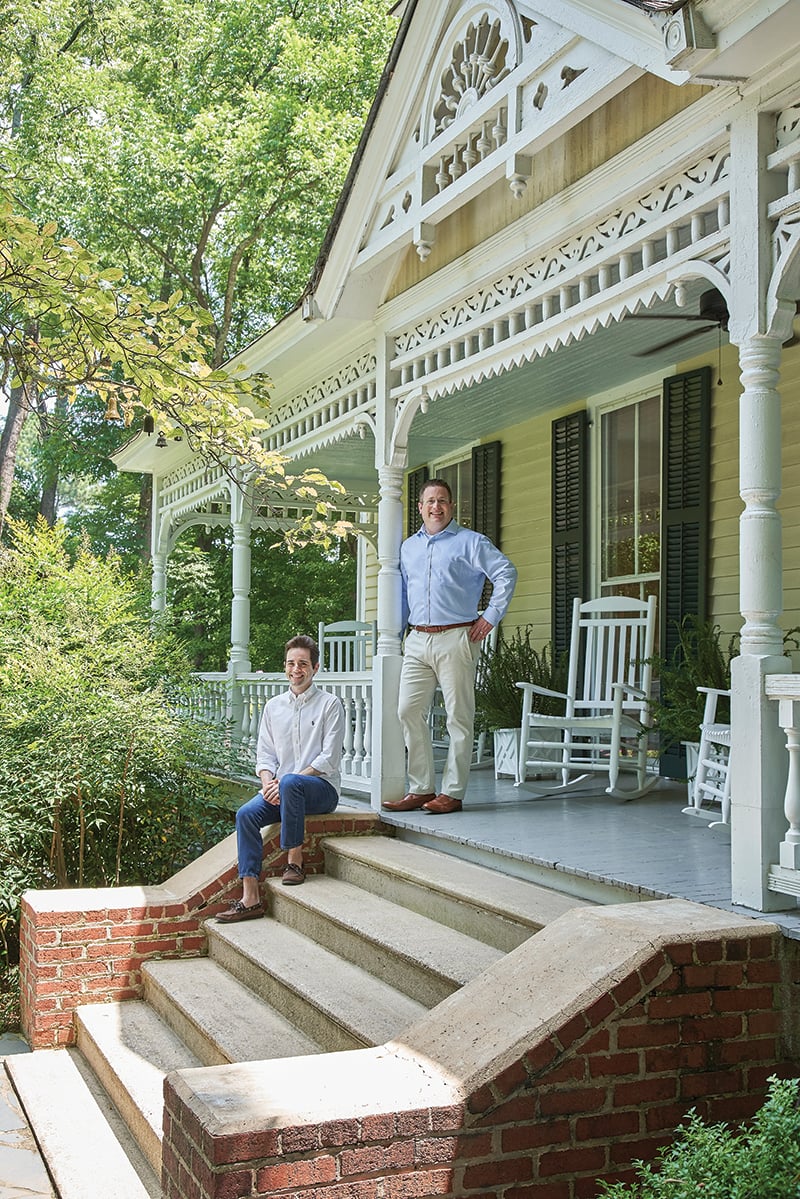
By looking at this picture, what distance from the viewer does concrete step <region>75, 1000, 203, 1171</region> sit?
181 inches

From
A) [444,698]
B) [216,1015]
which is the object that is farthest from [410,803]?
[216,1015]

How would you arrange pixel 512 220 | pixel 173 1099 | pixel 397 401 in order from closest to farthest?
pixel 173 1099
pixel 512 220
pixel 397 401

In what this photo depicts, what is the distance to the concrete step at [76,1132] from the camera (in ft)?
14.2

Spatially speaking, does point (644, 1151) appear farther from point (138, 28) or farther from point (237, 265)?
point (138, 28)

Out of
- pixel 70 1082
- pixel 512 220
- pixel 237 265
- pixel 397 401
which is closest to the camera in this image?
pixel 70 1082

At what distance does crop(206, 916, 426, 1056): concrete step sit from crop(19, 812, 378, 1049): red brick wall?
0.21m

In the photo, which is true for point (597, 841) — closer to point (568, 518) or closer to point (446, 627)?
point (446, 627)

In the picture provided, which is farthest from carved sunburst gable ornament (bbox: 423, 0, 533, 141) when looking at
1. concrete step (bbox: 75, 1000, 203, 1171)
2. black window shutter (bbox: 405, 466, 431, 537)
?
black window shutter (bbox: 405, 466, 431, 537)

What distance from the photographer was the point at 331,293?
24.6 ft

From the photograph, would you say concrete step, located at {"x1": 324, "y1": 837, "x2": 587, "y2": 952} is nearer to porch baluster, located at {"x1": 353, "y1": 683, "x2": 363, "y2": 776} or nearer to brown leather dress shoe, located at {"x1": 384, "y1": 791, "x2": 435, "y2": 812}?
brown leather dress shoe, located at {"x1": 384, "y1": 791, "x2": 435, "y2": 812}

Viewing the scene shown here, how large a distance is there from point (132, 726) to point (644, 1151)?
515 centimetres

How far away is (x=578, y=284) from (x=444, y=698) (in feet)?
8.30

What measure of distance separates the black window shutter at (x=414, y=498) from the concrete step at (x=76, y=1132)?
7.22 metres

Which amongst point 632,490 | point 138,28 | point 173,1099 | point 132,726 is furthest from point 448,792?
point 138,28
